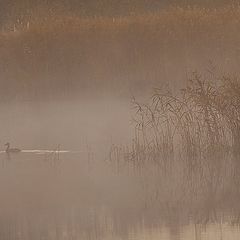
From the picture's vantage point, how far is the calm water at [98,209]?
24.9 feet

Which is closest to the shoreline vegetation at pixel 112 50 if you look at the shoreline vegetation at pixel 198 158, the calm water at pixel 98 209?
the shoreline vegetation at pixel 198 158

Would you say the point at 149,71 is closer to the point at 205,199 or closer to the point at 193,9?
the point at 193,9

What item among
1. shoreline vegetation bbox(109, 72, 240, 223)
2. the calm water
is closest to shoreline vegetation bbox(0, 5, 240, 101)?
shoreline vegetation bbox(109, 72, 240, 223)

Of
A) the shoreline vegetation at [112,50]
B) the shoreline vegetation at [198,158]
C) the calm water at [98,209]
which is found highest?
the shoreline vegetation at [112,50]

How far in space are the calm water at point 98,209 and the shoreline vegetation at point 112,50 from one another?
18.8 ft

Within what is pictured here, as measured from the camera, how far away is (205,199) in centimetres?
891

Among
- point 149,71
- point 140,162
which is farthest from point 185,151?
point 149,71

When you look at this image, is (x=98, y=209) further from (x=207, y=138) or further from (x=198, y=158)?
(x=207, y=138)

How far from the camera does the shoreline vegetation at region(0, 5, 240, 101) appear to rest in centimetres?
1722

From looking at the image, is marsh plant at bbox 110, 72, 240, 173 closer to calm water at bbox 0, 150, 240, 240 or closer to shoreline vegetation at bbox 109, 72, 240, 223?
A: shoreline vegetation at bbox 109, 72, 240, 223

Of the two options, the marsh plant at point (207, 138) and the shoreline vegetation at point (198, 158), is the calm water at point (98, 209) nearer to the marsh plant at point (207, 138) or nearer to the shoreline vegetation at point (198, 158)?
the shoreline vegetation at point (198, 158)

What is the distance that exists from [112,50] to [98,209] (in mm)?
9648

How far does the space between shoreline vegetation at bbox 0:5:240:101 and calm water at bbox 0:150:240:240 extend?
5743 millimetres

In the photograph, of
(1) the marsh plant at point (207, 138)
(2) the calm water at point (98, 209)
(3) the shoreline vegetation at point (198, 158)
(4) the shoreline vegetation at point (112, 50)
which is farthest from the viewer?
(4) the shoreline vegetation at point (112, 50)
